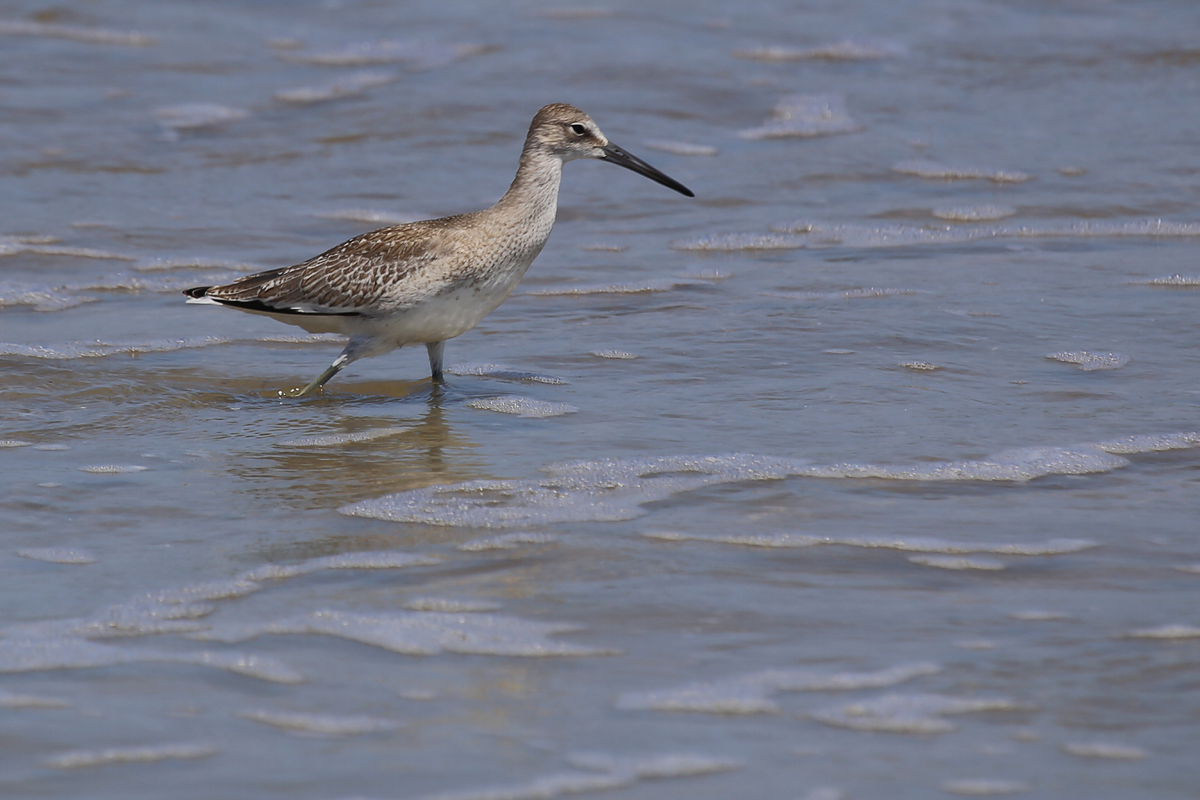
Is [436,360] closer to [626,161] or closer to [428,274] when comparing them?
[428,274]

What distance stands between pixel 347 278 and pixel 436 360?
1.80 feet

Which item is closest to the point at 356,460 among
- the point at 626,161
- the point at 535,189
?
the point at 535,189

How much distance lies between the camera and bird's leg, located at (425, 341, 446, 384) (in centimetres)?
715

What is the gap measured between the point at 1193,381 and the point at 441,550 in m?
3.63

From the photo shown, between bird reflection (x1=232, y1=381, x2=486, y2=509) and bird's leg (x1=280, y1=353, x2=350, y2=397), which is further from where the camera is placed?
bird's leg (x1=280, y1=353, x2=350, y2=397)

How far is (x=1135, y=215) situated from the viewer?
397 inches

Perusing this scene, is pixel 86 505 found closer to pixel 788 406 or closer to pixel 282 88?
pixel 788 406

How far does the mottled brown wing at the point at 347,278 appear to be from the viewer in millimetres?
6918

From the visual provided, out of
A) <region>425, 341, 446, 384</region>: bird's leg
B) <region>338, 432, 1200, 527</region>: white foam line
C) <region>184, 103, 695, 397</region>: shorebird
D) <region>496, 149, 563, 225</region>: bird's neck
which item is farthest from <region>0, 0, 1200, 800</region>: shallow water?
<region>496, 149, 563, 225</region>: bird's neck

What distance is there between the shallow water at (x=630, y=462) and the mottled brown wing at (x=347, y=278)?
0.39 metres

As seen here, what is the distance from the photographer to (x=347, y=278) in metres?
7.10

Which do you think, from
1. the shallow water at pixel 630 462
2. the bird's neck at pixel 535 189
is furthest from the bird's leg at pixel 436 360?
the bird's neck at pixel 535 189

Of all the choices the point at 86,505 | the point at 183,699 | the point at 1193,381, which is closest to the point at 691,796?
the point at 183,699

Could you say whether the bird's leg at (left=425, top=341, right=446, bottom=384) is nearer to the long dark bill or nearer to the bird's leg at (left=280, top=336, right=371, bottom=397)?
the bird's leg at (left=280, top=336, right=371, bottom=397)
